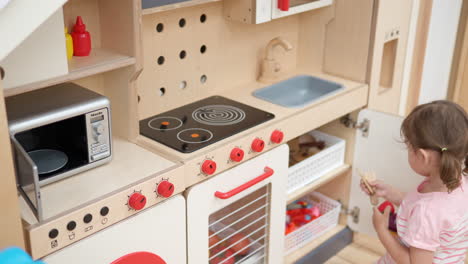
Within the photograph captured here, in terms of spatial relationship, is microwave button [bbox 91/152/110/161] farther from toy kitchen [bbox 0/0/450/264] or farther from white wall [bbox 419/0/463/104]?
white wall [bbox 419/0/463/104]

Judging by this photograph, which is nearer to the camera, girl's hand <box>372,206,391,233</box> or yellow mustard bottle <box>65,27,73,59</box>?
yellow mustard bottle <box>65,27,73,59</box>

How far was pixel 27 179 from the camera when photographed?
50.2 inches

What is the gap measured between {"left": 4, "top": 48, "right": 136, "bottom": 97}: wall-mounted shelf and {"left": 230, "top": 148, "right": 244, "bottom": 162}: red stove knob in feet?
1.31

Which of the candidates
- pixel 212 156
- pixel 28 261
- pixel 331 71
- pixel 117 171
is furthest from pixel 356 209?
pixel 28 261

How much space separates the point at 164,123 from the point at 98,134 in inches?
14.6

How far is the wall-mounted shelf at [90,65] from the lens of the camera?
135cm

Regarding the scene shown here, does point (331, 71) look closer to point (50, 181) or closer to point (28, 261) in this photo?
point (50, 181)

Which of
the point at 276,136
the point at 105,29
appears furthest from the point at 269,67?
the point at 105,29

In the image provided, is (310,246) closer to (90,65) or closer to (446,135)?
(446,135)

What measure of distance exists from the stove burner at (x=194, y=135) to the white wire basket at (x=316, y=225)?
0.67 metres

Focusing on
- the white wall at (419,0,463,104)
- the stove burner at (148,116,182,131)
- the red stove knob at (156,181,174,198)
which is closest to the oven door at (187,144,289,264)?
the red stove knob at (156,181,174,198)

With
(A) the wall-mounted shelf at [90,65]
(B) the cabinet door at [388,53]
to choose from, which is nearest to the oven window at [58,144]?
(A) the wall-mounted shelf at [90,65]

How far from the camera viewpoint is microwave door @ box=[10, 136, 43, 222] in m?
1.22

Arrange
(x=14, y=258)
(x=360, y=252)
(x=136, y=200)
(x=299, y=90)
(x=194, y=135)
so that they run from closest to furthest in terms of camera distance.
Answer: (x=14, y=258)
(x=136, y=200)
(x=194, y=135)
(x=299, y=90)
(x=360, y=252)
